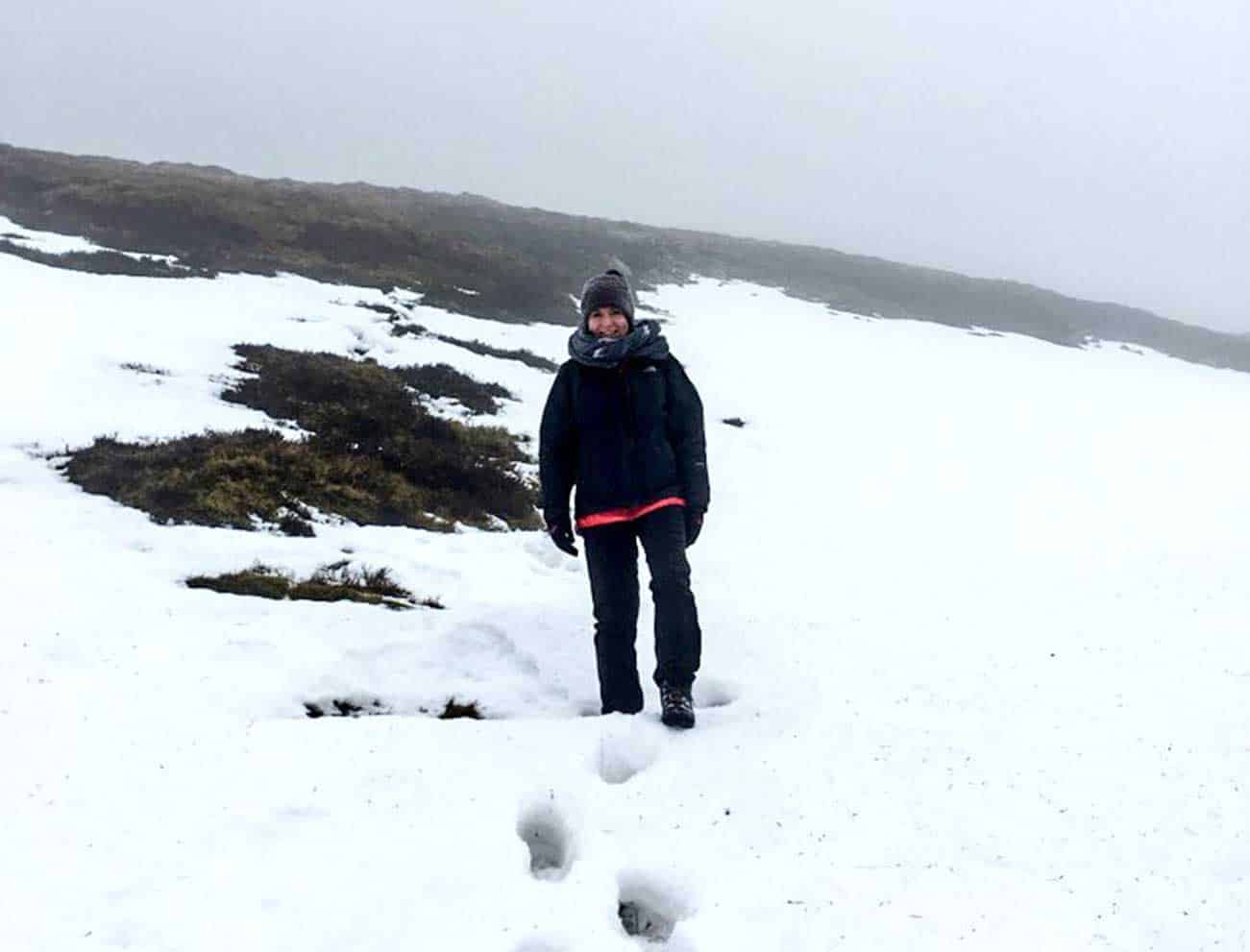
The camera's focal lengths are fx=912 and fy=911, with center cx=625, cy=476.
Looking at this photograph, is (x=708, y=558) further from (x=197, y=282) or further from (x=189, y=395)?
(x=197, y=282)

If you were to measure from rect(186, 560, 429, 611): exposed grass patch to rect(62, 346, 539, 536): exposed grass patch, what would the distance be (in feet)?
4.06

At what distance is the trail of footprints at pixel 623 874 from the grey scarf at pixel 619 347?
2.58 m

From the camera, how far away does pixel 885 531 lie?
14812 mm

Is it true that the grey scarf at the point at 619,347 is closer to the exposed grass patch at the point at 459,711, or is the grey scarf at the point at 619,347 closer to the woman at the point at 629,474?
the woman at the point at 629,474

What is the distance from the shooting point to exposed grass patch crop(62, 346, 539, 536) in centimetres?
986

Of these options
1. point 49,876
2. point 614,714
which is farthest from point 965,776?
point 49,876

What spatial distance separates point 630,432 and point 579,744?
7.15ft

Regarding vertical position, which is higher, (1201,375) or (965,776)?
(1201,375)

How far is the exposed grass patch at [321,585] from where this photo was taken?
7922mm

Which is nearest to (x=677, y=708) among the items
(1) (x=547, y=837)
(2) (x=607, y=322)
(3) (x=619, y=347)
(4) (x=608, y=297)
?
(1) (x=547, y=837)

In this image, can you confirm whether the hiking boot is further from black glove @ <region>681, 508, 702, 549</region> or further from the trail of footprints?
black glove @ <region>681, 508, 702, 549</region>

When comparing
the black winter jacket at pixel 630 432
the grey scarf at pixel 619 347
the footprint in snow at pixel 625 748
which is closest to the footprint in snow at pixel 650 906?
the footprint in snow at pixel 625 748

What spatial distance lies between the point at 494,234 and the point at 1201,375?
34058 millimetres

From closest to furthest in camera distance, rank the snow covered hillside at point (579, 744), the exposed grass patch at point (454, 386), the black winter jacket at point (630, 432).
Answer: the snow covered hillside at point (579, 744)
the black winter jacket at point (630, 432)
the exposed grass patch at point (454, 386)
